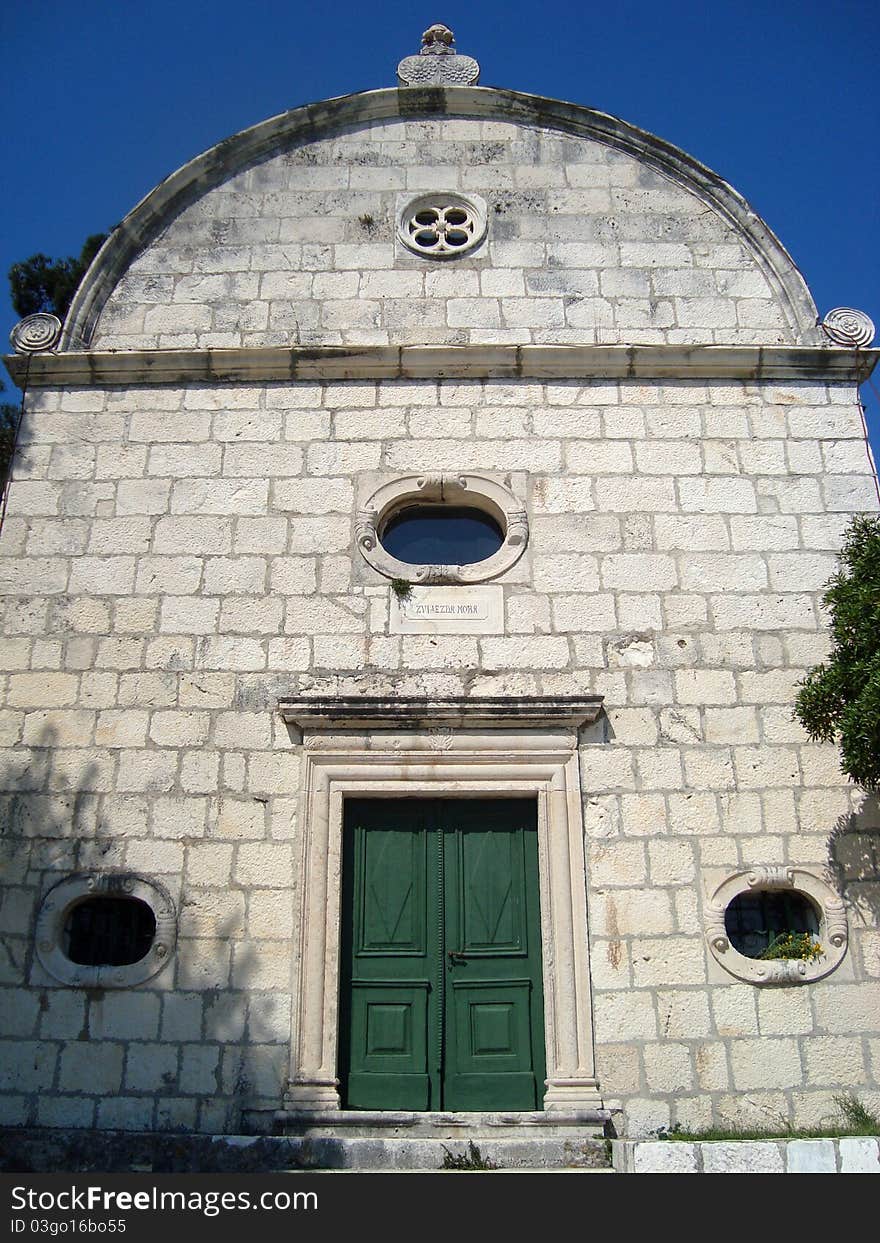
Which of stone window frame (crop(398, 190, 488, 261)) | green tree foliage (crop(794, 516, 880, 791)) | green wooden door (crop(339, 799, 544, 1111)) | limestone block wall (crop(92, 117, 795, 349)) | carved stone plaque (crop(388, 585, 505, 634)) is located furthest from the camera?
stone window frame (crop(398, 190, 488, 261))

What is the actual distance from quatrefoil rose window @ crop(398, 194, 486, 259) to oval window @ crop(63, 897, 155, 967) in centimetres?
530

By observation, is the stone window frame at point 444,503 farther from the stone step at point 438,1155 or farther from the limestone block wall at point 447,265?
the stone step at point 438,1155

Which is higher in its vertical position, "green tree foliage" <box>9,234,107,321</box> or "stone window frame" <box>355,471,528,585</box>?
"green tree foliage" <box>9,234,107,321</box>

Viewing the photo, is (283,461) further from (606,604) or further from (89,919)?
(89,919)

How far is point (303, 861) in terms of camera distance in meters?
6.99

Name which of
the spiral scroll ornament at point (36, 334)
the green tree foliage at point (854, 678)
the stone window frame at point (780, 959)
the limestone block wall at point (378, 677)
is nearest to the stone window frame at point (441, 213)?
the limestone block wall at point (378, 677)

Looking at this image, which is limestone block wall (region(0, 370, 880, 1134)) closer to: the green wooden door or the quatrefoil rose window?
the green wooden door

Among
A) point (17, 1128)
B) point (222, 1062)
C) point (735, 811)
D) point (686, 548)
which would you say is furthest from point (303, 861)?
point (686, 548)

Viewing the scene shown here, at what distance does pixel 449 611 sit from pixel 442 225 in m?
3.36

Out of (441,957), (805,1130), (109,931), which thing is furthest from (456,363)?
(805,1130)

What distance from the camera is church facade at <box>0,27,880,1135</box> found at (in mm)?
6738

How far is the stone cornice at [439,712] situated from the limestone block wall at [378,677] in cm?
20

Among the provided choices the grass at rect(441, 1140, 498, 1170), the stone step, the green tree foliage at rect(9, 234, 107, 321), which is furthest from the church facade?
the green tree foliage at rect(9, 234, 107, 321)

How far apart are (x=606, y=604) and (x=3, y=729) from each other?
159 inches
